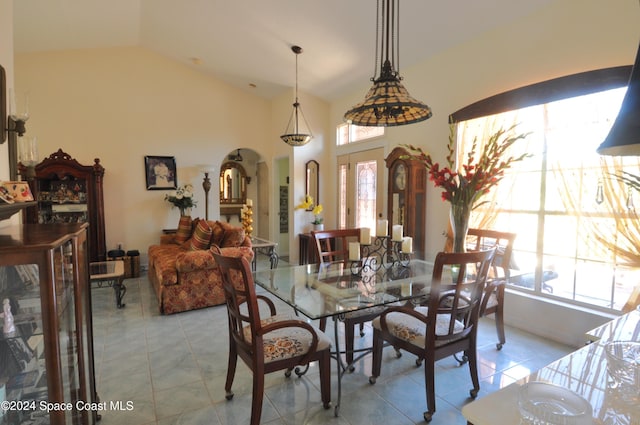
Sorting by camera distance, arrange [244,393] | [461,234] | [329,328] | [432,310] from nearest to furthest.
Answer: [432,310]
[244,393]
[461,234]
[329,328]

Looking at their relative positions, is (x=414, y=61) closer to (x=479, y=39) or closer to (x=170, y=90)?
(x=479, y=39)

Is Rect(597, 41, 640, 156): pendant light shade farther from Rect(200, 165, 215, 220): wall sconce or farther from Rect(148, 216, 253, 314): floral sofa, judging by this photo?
Rect(200, 165, 215, 220): wall sconce

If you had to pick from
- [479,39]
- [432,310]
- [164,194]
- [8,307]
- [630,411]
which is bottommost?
[432,310]

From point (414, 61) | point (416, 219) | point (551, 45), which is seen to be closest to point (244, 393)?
point (416, 219)

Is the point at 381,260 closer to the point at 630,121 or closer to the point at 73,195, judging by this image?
the point at 630,121

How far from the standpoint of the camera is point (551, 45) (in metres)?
2.89

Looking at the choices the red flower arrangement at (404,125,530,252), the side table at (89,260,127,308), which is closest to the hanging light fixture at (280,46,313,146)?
the red flower arrangement at (404,125,530,252)

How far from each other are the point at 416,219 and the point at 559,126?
1732mm

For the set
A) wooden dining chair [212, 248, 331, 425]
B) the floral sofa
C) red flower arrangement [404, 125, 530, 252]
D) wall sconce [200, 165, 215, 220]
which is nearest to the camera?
wooden dining chair [212, 248, 331, 425]

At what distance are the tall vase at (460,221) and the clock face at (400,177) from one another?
1.64m

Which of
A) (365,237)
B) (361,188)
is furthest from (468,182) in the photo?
(361,188)

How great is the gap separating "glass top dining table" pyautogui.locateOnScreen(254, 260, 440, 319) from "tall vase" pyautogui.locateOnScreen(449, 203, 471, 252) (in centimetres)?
36

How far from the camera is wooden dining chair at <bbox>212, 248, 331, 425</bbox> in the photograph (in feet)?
5.86

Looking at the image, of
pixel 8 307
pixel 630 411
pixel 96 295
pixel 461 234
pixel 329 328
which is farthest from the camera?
pixel 96 295
